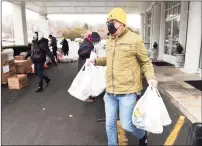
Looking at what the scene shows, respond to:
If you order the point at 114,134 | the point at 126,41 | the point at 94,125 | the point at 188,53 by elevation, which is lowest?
the point at 94,125

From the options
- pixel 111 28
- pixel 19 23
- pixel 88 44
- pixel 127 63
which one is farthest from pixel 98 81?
pixel 19 23

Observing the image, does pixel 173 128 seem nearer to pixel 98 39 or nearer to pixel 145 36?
pixel 98 39

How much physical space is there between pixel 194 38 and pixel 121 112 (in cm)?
475

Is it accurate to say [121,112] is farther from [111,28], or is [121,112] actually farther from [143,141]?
[111,28]

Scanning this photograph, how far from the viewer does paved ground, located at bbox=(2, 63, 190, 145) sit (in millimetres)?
2551

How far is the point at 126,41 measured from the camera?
78.4 inches

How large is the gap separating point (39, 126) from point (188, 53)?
16.0ft

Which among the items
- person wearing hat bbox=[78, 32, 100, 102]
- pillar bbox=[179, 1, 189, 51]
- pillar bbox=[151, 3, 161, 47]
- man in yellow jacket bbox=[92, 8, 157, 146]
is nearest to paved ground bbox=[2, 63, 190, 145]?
man in yellow jacket bbox=[92, 8, 157, 146]

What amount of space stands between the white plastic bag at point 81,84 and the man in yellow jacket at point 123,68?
1000mm

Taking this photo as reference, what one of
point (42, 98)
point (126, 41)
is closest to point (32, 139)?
point (126, 41)

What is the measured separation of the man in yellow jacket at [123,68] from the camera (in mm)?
1977

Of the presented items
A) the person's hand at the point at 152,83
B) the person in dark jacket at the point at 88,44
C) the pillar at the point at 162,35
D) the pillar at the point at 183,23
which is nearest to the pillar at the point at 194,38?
the pillar at the point at 183,23

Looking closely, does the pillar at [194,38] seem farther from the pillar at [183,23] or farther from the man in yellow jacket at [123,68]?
the man in yellow jacket at [123,68]

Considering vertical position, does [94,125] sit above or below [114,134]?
below
